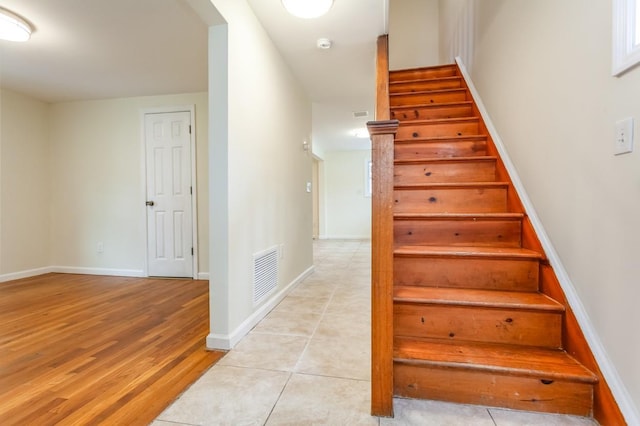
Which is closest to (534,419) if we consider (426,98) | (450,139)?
(450,139)

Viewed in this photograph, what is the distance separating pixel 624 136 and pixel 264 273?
85.9 inches

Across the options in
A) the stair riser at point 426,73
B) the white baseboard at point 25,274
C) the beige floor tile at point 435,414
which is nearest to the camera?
the beige floor tile at point 435,414

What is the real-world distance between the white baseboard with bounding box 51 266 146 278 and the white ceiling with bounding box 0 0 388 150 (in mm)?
2226

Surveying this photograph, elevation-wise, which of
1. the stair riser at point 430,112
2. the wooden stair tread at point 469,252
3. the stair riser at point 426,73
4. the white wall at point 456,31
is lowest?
the wooden stair tread at point 469,252

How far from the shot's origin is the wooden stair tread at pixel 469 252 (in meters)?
1.59

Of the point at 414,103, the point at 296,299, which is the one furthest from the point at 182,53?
the point at 296,299

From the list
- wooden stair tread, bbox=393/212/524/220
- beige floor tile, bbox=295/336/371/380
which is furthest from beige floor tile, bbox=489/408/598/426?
wooden stair tread, bbox=393/212/524/220

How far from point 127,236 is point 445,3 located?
5.18 metres

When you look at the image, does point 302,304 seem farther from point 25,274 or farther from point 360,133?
point 360,133

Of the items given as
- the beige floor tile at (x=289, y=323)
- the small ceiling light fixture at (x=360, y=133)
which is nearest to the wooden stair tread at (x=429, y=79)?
the small ceiling light fixture at (x=360, y=133)

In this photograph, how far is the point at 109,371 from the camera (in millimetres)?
1580

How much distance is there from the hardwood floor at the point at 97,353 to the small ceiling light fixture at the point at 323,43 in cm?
249

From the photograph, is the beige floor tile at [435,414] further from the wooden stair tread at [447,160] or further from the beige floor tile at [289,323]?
the wooden stair tread at [447,160]

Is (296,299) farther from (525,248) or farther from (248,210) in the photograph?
(525,248)
